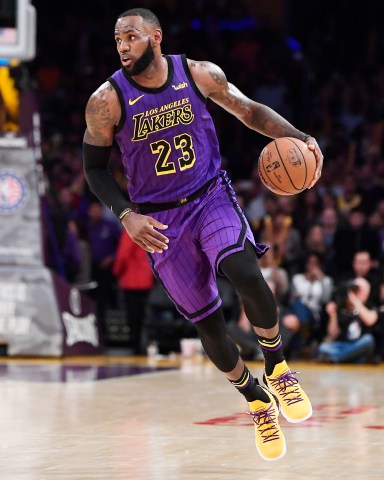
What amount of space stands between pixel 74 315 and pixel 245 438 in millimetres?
6838

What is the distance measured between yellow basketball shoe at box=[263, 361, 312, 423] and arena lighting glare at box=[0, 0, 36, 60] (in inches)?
240

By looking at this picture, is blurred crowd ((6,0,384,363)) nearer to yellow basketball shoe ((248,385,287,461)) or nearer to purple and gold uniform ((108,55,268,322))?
yellow basketball shoe ((248,385,287,461))

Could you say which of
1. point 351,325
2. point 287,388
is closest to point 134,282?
point 351,325

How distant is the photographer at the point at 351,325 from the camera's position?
498 inches

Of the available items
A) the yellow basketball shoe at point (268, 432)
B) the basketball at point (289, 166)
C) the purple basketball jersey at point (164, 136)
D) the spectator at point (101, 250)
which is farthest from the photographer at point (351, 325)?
the purple basketball jersey at point (164, 136)

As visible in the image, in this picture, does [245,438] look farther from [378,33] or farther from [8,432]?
[378,33]

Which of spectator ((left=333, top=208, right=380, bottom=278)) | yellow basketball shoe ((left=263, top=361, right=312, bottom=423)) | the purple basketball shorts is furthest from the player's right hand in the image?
spectator ((left=333, top=208, right=380, bottom=278))

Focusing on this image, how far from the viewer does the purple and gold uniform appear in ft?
19.6

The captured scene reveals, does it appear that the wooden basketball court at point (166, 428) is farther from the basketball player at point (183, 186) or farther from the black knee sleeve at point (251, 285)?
the black knee sleeve at point (251, 285)

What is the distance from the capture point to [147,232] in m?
5.69

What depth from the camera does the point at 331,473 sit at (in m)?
5.61

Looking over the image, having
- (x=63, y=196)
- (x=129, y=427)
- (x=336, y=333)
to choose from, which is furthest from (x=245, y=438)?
(x=63, y=196)

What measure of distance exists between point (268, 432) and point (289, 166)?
144 centimetres

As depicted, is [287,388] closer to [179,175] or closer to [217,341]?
[217,341]
